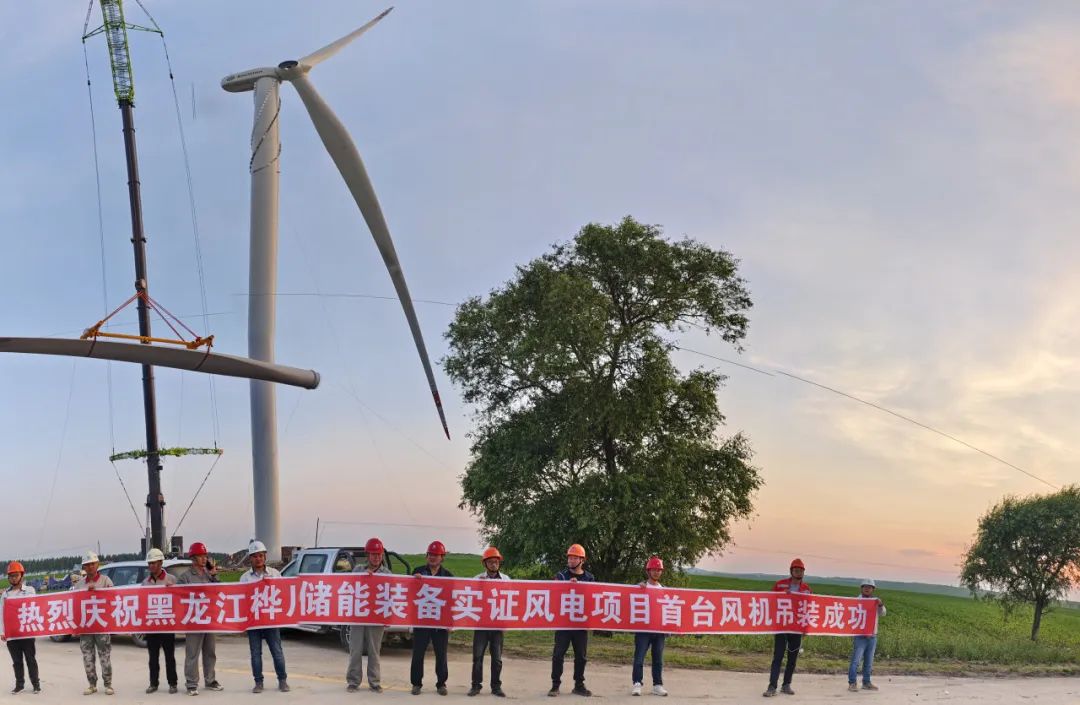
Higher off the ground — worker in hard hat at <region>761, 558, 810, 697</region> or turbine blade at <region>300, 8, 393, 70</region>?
turbine blade at <region>300, 8, 393, 70</region>

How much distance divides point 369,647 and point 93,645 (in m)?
4.30

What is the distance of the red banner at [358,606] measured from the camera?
580 inches

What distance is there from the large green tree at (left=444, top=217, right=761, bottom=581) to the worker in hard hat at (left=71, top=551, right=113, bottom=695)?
14697mm

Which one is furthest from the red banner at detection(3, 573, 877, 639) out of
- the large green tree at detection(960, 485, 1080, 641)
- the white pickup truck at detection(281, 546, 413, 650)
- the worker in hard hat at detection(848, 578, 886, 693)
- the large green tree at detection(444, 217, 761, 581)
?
the large green tree at detection(960, 485, 1080, 641)

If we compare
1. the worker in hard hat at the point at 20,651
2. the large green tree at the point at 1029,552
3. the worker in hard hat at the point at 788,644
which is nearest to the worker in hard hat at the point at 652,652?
the worker in hard hat at the point at 788,644

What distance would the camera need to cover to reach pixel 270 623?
49.2ft

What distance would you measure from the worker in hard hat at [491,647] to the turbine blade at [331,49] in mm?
21231

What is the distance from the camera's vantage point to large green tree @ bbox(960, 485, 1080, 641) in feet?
132

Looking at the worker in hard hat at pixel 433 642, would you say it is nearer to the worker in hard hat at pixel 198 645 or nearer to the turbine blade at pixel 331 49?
the worker in hard hat at pixel 198 645

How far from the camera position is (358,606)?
1484 centimetres

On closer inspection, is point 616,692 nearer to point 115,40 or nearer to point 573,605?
point 573,605

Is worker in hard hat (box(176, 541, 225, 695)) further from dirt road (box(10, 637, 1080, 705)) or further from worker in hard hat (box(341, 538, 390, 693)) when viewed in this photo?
worker in hard hat (box(341, 538, 390, 693))

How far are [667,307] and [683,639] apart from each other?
1060cm

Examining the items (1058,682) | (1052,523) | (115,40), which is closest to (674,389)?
(1058,682)
